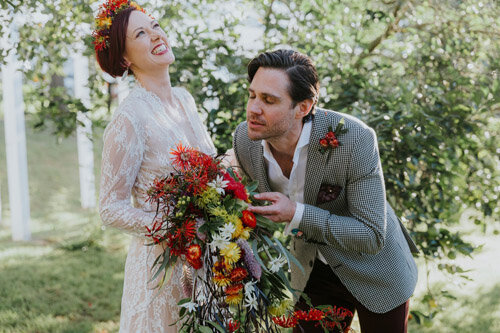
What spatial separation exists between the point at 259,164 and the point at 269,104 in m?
0.34

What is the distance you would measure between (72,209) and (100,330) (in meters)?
6.53

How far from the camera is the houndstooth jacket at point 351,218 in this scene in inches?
80.0

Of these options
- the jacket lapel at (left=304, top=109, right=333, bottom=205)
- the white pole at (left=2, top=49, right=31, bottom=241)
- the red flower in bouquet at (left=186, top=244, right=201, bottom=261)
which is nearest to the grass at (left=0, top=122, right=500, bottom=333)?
the white pole at (left=2, top=49, right=31, bottom=241)

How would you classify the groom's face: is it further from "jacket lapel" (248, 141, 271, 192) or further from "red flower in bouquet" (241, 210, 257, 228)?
"red flower in bouquet" (241, 210, 257, 228)

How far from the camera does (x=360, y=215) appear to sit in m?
2.06

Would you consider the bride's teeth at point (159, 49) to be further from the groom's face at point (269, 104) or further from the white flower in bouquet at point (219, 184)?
the white flower in bouquet at point (219, 184)

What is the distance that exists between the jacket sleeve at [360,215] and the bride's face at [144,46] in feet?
3.15

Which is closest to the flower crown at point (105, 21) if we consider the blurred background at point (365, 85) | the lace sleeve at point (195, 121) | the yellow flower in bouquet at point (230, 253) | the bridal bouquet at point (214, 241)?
the lace sleeve at point (195, 121)

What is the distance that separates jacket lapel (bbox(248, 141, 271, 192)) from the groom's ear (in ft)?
0.80

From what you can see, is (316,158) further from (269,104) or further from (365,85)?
(365,85)

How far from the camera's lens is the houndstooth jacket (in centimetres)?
203

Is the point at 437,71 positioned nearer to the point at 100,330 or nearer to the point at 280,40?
the point at 280,40

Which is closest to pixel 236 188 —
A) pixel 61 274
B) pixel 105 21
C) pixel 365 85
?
pixel 105 21

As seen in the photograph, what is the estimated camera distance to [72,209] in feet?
33.7
